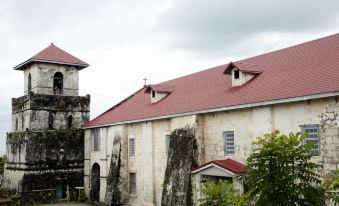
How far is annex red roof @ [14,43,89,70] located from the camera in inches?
1203

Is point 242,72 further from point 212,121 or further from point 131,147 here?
point 131,147

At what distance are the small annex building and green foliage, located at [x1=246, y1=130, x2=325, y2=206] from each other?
359 centimetres

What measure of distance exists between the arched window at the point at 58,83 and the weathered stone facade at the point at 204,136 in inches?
154

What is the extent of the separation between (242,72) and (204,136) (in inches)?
139

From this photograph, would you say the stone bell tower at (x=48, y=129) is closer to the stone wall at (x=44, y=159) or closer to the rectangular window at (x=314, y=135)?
the stone wall at (x=44, y=159)

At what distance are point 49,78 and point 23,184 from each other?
8.11m

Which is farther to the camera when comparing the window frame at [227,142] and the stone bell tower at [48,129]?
the stone bell tower at [48,129]

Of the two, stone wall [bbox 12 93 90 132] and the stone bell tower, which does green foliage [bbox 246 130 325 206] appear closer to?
the stone bell tower

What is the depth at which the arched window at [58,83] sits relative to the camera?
104 feet

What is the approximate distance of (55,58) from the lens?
31.2 meters

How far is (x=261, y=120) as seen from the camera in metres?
16.0

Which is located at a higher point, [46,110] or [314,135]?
[46,110]

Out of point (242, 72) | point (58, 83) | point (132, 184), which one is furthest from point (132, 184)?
point (58, 83)


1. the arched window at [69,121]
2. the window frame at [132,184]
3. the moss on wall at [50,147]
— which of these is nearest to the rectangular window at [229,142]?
the window frame at [132,184]
